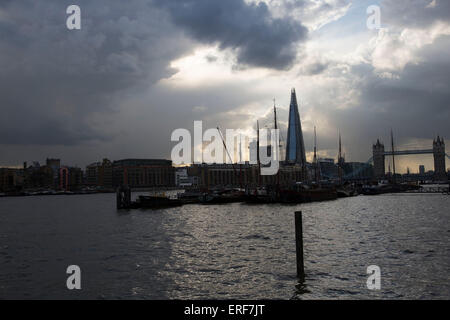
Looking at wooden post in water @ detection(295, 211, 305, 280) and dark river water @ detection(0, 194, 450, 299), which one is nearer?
dark river water @ detection(0, 194, 450, 299)

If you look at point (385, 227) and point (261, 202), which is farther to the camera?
point (261, 202)

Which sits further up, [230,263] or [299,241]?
[299,241]

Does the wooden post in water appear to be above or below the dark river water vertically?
above

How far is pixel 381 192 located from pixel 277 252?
115m

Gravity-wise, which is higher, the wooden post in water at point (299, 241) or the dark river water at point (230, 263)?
the wooden post in water at point (299, 241)

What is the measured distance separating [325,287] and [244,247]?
430 inches

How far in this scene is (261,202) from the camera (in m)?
81.7

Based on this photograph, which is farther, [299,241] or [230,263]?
[230,263]

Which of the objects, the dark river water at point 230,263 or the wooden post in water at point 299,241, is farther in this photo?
the wooden post in water at point 299,241
